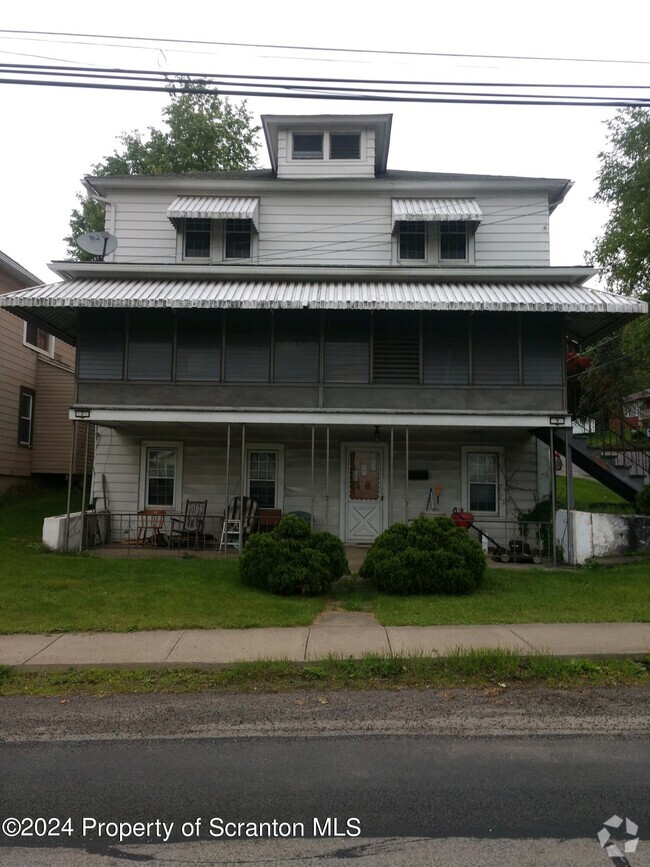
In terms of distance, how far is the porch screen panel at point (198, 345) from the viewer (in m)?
14.7

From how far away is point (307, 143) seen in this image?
18000mm

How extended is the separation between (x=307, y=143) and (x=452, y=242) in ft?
15.5

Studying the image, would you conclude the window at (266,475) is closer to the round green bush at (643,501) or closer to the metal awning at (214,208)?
the metal awning at (214,208)

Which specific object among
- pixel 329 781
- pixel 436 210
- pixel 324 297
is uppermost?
pixel 436 210

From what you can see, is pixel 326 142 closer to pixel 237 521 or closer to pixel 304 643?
pixel 237 521

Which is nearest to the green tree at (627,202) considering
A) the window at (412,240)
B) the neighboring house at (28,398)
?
the window at (412,240)

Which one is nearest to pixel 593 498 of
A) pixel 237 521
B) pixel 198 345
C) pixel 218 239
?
pixel 237 521

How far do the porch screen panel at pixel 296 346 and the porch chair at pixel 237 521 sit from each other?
3136 mm

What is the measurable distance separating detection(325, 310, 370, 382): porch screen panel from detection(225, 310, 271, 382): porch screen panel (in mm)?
1322

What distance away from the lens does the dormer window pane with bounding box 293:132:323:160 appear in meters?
18.0

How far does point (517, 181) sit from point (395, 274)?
14.9 ft

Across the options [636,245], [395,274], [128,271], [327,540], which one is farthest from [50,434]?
[636,245]

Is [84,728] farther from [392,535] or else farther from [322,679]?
[392,535]

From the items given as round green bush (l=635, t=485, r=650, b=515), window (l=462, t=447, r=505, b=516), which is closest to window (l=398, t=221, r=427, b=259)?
window (l=462, t=447, r=505, b=516)
